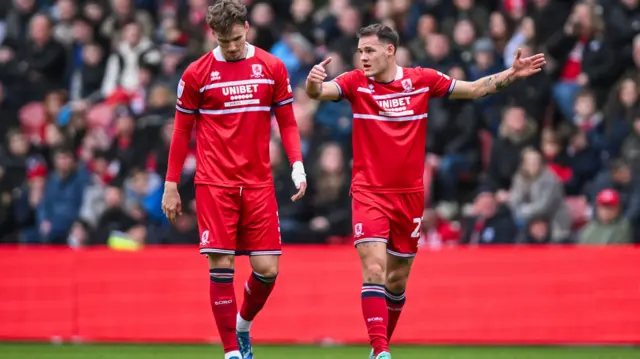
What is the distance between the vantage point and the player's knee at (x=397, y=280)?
11.7 meters

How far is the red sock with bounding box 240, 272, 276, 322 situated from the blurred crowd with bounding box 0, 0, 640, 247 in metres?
5.05

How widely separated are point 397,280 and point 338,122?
599 centimetres

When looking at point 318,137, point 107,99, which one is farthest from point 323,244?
point 107,99

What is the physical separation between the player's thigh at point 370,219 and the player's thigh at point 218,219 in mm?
1051

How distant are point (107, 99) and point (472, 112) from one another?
5.82 metres

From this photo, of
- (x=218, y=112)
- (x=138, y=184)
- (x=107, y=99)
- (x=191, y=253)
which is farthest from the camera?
(x=107, y=99)

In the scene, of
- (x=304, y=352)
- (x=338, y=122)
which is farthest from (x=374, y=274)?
(x=338, y=122)

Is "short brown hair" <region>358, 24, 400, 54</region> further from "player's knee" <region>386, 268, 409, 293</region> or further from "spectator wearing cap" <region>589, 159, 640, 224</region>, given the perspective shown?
"spectator wearing cap" <region>589, 159, 640, 224</region>

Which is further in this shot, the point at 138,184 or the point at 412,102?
the point at 138,184

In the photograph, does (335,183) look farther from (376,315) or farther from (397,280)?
(376,315)

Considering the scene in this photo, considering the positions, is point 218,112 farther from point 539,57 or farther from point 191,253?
point 191,253

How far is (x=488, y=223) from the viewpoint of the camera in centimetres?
1595

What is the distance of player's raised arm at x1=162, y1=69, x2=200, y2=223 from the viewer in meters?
10.8

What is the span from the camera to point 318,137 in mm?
17031
